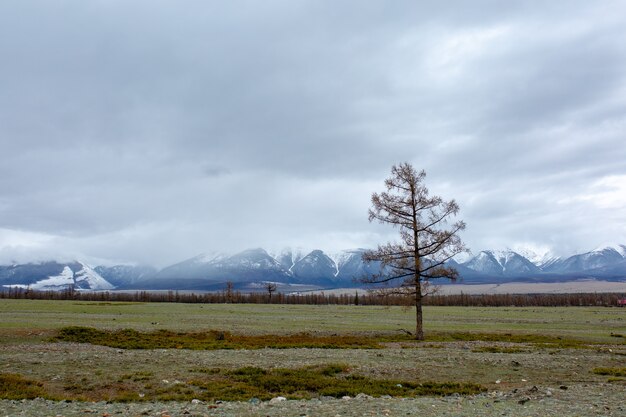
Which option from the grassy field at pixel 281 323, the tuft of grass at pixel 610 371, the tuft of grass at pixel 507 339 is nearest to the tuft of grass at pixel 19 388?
the grassy field at pixel 281 323

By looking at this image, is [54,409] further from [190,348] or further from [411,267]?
[411,267]

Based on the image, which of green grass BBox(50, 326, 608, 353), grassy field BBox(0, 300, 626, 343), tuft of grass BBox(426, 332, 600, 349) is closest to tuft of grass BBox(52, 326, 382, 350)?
green grass BBox(50, 326, 608, 353)

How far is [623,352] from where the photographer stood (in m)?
33.4

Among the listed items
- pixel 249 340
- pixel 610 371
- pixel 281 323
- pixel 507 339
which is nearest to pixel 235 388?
pixel 610 371

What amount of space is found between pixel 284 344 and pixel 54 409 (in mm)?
22584

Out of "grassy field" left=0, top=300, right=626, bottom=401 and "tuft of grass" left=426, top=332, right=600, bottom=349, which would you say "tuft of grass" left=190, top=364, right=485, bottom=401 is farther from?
"tuft of grass" left=426, top=332, right=600, bottom=349

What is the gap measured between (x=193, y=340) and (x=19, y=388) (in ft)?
67.2

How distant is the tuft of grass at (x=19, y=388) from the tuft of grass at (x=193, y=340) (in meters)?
13.0

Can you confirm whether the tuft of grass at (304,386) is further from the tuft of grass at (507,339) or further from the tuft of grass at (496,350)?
the tuft of grass at (507,339)

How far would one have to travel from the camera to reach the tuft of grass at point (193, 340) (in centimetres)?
3400

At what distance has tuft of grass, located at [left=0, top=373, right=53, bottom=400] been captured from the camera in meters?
16.8

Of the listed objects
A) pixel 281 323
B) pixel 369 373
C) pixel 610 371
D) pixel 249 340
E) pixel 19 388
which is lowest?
pixel 281 323

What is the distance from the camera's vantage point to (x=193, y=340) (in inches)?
1505

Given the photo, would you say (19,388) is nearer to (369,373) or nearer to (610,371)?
Result: (369,373)
